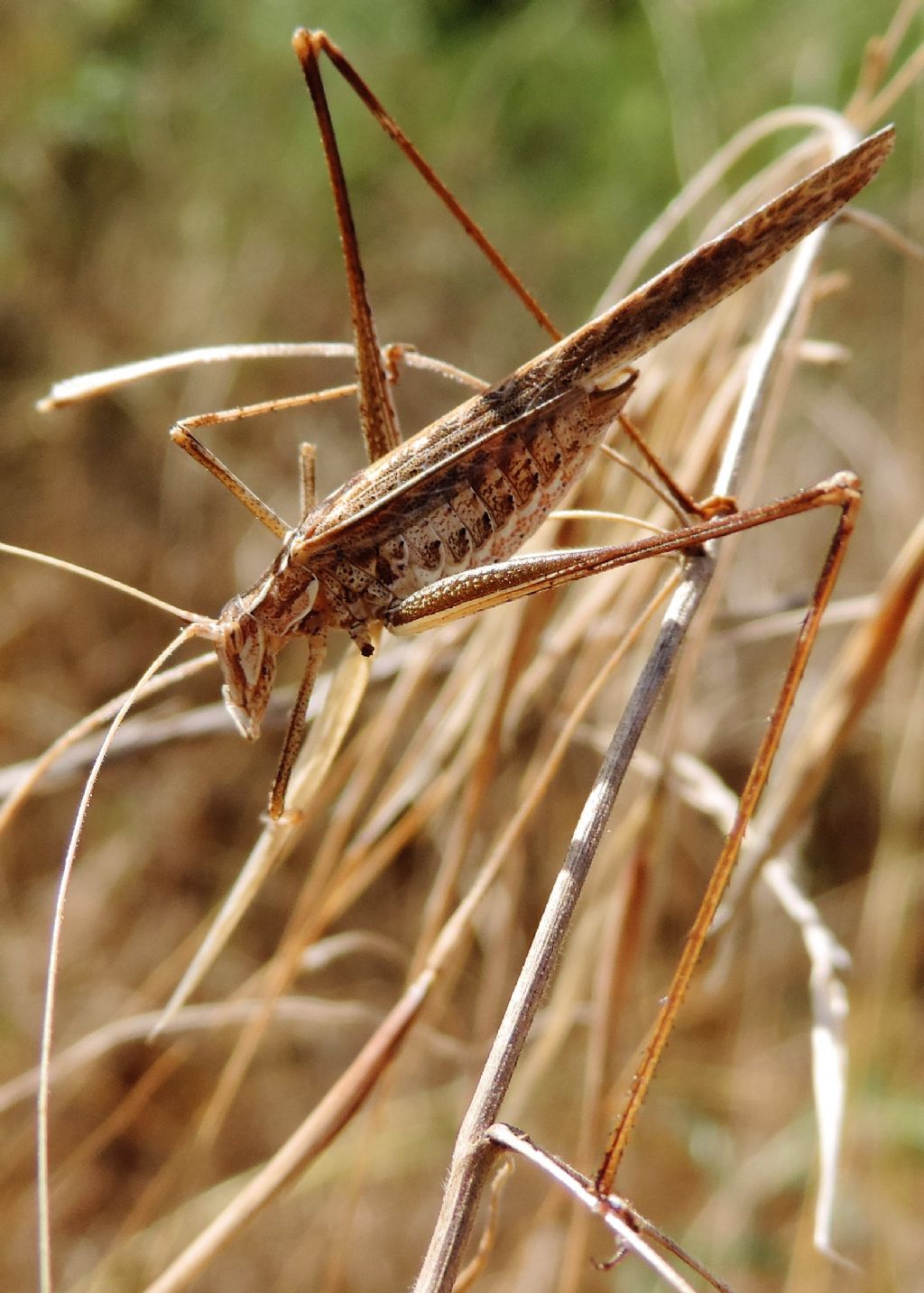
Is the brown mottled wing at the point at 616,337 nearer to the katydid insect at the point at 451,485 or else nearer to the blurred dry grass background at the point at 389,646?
the katydid insect at the point at 451,485

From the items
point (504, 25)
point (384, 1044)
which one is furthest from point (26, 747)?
point (504, 25)

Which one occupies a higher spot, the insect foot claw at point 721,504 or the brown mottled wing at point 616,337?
the brown mottled wing at point 616,337

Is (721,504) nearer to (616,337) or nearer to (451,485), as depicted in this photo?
(616,337)

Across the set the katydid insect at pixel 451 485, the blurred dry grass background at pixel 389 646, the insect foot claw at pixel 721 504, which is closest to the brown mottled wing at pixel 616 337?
the katydid insect at pixel 451 485

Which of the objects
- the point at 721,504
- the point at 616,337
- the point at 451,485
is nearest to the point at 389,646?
the point at 451,485

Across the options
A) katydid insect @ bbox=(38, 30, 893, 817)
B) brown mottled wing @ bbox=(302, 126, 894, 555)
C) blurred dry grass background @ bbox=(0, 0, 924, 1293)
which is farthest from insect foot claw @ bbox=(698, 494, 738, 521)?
blurred dry grass background @ bbox=(0, 0, 924, 1293)

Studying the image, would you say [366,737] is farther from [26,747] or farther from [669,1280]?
[26,747]
